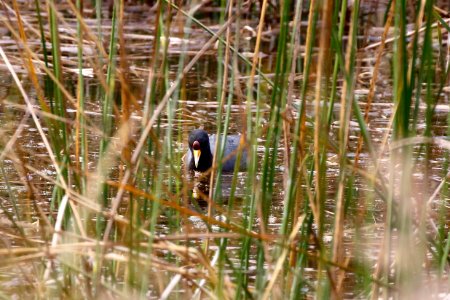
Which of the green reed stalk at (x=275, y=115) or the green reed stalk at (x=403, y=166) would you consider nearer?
the green reed stalk at (x=403, y=166)

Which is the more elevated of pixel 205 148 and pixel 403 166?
pixel 403 166

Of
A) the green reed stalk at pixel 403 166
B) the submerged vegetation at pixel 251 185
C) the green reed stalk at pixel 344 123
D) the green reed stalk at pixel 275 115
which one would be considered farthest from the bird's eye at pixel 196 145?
the green reed stalk at pixel 403 166

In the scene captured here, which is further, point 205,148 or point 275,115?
point 205,148

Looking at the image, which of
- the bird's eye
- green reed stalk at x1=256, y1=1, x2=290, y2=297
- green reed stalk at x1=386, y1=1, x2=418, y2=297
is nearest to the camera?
green reed stalk at x1=386, y1=1, x2=418, y2=297

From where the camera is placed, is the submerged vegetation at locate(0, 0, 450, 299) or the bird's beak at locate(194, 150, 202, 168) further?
the bird's beak at locate(194, 150, 202, 168)

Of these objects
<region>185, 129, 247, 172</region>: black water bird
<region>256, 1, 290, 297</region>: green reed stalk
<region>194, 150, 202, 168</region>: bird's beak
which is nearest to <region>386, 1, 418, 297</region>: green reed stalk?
<region>256, 1, 290, 297</region>: green reed stalk

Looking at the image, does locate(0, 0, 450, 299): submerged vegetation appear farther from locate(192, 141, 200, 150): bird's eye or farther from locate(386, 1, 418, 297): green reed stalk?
locate(192, 141, 200, 150): bird's eye

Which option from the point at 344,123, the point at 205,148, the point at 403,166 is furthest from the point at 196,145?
the point at 403,166

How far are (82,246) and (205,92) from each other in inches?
168

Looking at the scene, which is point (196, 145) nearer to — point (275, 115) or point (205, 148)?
point (205, 148)

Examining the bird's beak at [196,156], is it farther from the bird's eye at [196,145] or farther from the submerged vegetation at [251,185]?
the submerged vegetation at [251,185]

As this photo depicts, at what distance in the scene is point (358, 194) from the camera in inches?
170

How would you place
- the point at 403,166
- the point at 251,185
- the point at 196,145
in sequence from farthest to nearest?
the point at 196,145
the point at 251,185
the point at 403,166

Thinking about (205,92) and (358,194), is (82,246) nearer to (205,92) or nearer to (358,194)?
(358,194)
